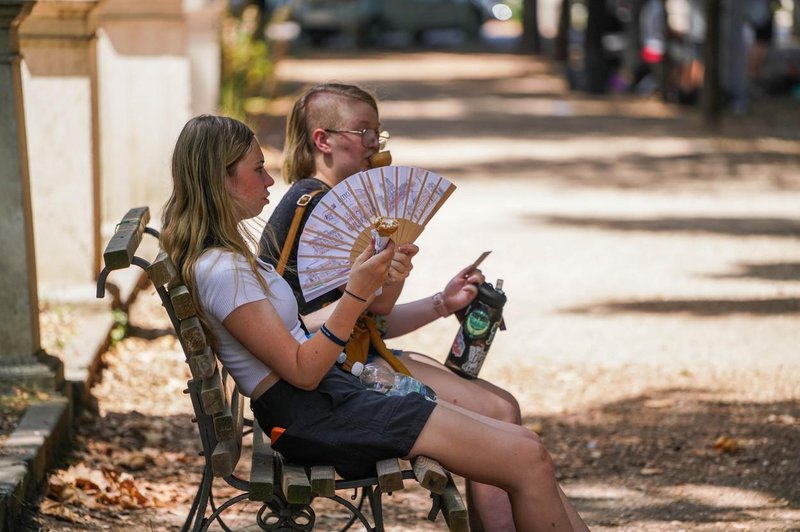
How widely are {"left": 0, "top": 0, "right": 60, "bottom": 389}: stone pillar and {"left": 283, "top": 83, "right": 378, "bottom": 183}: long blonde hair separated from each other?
142cm

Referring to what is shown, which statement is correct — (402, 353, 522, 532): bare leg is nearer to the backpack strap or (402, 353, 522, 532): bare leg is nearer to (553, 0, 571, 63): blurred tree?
the backpack strap

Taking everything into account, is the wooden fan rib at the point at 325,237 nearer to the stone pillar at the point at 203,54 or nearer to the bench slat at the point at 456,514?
the bench slat at the point at 456,514

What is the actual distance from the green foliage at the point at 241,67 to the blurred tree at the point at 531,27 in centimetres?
1481

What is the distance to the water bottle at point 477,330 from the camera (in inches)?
181

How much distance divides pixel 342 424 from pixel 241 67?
15230mm

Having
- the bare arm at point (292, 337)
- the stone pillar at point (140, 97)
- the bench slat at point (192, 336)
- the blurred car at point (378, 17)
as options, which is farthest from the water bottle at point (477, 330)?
the blurred car at point (378, 17)

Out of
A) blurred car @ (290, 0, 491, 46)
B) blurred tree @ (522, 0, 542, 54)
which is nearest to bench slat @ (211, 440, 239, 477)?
blurred tree @ (522, 0, 542, 54)

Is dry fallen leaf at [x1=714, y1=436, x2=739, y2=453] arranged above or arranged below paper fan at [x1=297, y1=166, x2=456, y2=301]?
below

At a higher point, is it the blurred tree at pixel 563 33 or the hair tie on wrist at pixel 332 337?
the hair tie on wrist at pixel 332 337

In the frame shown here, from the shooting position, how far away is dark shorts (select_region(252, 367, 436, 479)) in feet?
12.5

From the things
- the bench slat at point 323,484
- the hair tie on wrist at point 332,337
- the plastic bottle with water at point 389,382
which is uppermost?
the hair tie on wrist at point 332,337

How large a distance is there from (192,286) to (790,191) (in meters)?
10.9

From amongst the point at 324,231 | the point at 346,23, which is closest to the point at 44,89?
the point at 324,231

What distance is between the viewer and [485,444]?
382 cm
